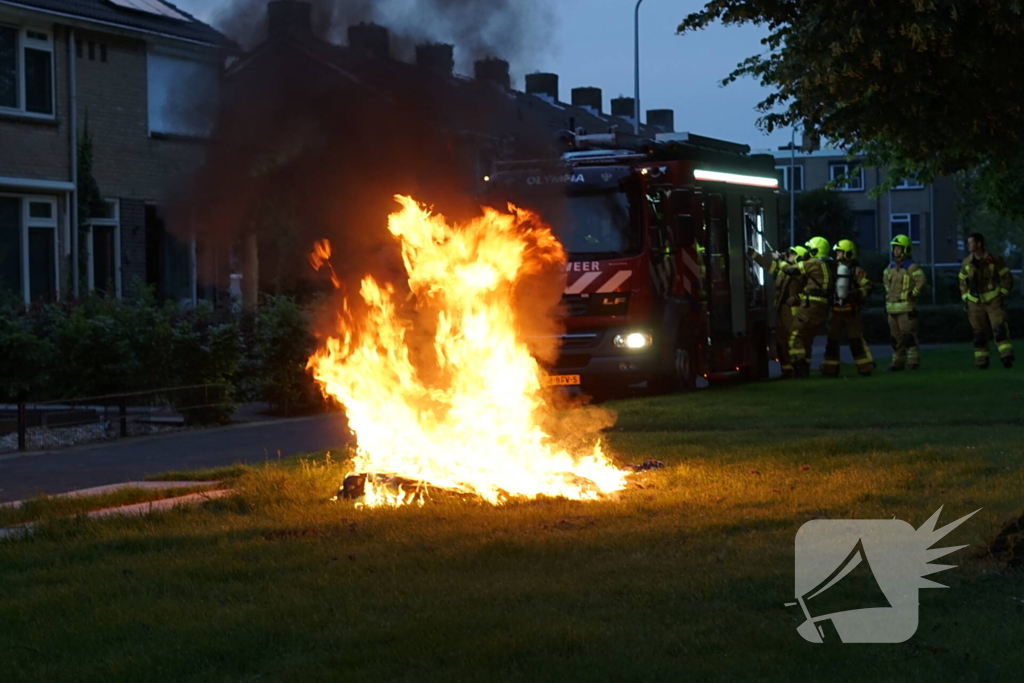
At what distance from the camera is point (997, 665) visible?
204 inches

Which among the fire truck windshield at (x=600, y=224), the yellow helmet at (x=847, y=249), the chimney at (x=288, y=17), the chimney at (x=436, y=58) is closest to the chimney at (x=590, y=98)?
the yellow helmet at (x=847, y=249)

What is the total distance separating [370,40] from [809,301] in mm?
12165

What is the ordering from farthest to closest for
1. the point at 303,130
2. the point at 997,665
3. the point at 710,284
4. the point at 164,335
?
1. the point at 710,284
2. the point at 164,335
3. the point at 303,130
4. the point at 997,665

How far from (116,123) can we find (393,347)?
14.9 meters

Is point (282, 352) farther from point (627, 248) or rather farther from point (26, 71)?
point (26, 71)

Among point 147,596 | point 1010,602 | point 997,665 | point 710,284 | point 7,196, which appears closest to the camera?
point 997,665

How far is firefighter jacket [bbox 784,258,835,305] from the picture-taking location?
21188 mm

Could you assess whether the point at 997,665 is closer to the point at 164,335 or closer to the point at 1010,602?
the point at 1010,602

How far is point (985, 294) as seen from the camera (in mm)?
21625

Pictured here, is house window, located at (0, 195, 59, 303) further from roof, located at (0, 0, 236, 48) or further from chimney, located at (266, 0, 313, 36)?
chimney, located at (266, 0, 313, 36)

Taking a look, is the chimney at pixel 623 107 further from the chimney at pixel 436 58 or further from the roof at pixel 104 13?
the chimney at pixel 436 58

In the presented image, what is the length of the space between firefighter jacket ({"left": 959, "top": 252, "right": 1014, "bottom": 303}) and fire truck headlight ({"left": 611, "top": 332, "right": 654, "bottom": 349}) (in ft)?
20.3

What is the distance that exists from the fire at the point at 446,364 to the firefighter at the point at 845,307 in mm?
11689

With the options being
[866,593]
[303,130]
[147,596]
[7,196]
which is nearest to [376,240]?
[303,130]
